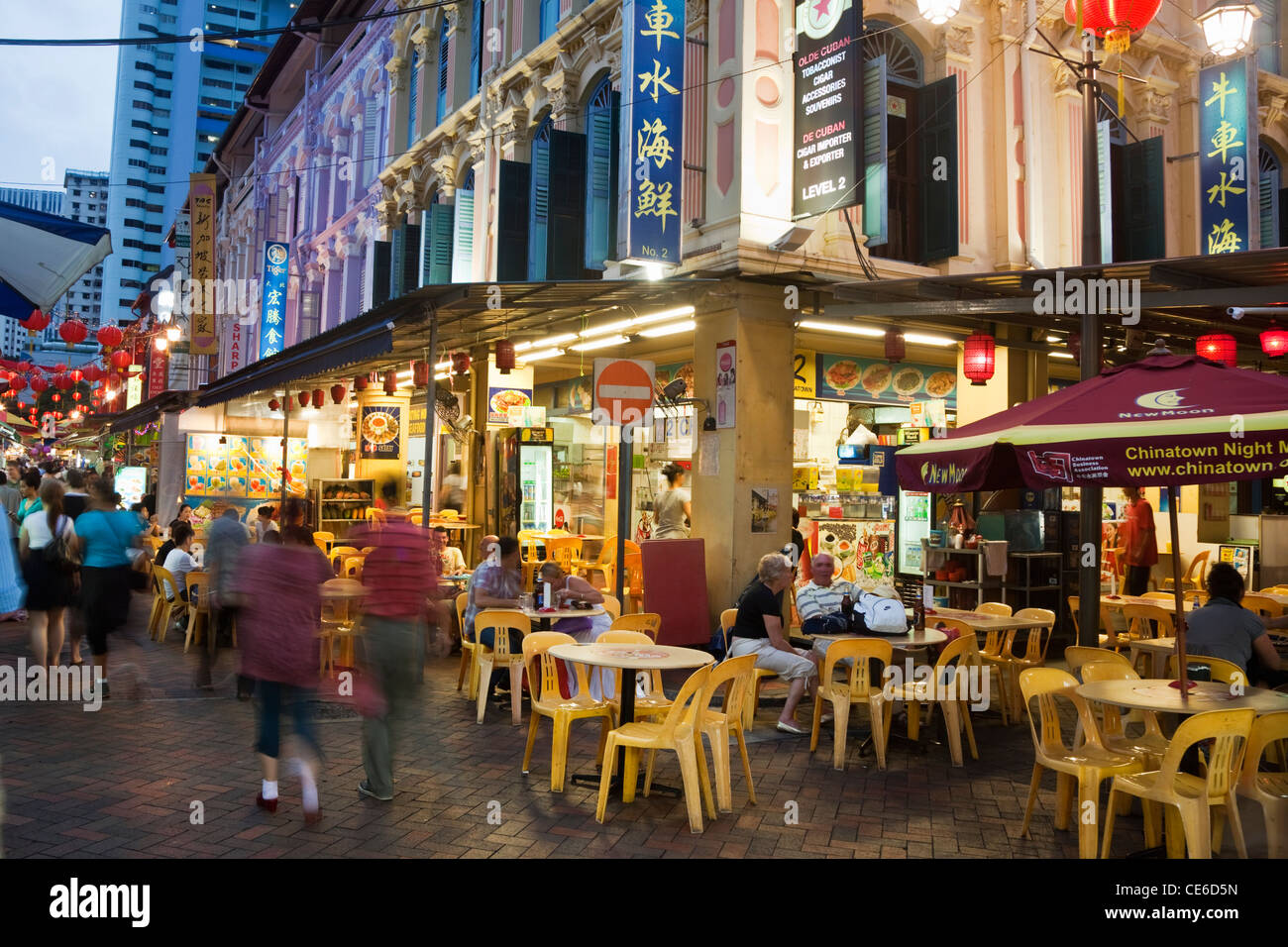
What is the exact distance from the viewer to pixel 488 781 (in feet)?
20.3

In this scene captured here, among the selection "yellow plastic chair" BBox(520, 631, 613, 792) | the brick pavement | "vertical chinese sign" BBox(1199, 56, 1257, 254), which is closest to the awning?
the brick pavement

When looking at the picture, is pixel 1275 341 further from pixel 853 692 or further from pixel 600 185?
pixel 600 185

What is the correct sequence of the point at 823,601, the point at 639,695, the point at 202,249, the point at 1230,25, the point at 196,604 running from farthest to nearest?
the point at 202,249 → the point at 196,604 → the point at 1230,25 → the point at 823,601 → the point at 639,695

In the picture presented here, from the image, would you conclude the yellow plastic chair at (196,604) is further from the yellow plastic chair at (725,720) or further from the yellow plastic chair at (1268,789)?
the yellow plastic chair at (1268,789)

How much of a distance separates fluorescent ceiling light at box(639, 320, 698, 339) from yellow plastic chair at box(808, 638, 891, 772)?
6.02m

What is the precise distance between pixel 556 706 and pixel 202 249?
20193 mm

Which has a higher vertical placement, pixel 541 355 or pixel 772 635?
pixel 541 355

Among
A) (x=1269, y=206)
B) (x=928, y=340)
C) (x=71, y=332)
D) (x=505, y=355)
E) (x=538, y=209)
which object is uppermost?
(x=1269, y=206)

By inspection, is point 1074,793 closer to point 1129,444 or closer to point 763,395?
point 1129,444

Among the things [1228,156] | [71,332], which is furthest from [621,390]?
[71,332]

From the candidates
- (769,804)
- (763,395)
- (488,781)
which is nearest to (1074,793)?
(769,804)

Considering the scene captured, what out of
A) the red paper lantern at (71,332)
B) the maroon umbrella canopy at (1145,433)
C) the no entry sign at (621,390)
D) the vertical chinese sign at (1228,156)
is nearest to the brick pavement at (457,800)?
the maroon umbrella canopy at (1145,433)

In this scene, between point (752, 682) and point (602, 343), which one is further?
point (602, 343)

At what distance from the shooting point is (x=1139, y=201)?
45.1 feet
